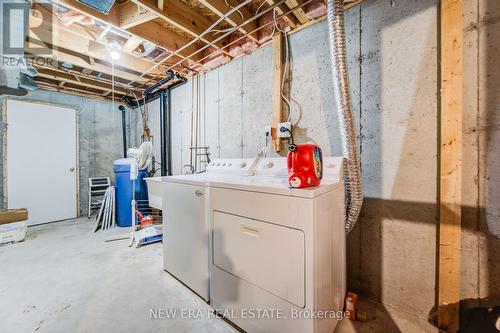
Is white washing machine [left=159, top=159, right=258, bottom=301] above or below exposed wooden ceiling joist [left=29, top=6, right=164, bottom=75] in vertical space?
below

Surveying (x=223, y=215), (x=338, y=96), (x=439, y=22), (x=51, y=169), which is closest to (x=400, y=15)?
(x=439, y=22)

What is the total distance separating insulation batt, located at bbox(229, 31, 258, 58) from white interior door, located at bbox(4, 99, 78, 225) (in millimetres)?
3650

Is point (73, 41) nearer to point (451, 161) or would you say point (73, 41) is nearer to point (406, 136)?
point (406, 136)

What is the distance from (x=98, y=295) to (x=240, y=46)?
116 inches

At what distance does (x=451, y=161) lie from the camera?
1282mm

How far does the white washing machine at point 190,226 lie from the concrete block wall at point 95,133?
11.2 feet

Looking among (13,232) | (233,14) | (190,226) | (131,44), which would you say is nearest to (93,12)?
(131,44)

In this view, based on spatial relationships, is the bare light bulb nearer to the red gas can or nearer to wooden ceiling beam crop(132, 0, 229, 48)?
wooden ceiling beam crop(132, 0, 229, 48)

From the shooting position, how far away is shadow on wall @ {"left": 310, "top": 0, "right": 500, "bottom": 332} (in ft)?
4.10

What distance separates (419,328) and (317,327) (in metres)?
0.85

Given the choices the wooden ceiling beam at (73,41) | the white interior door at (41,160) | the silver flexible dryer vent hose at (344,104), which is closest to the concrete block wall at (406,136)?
the silver flexible dryer vent hose at (344,104)

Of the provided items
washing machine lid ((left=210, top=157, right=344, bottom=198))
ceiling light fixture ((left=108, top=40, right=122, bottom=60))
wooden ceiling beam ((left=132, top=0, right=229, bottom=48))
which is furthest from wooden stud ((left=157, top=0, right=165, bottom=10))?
washing machine lid ((left=210, top=157, right=344, bottom=198))

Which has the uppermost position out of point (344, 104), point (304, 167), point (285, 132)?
point (344, 104)

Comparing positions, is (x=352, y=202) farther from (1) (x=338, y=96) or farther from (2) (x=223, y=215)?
(2) (x=223, y=215)
